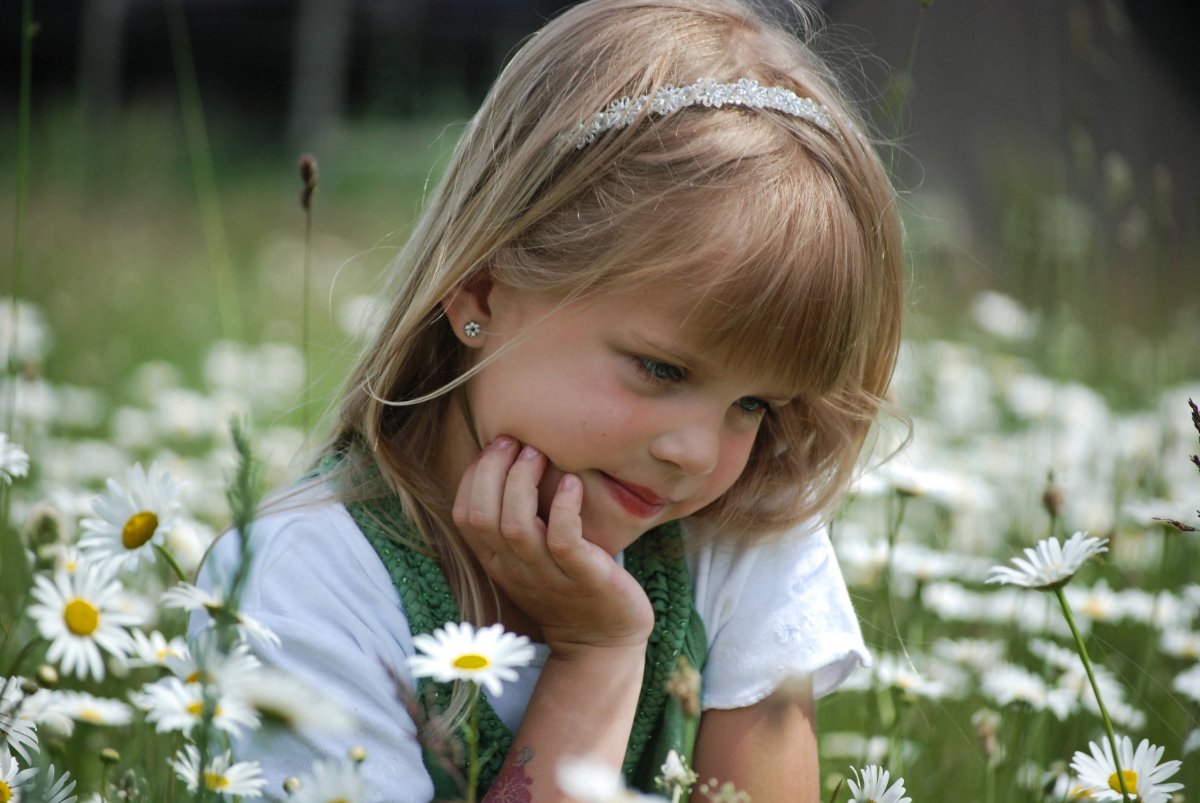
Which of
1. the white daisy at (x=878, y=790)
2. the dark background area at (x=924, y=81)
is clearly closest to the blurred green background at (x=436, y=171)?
the dark background area at (x=924, y=81)

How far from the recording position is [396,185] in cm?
600

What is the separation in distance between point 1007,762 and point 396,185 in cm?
509

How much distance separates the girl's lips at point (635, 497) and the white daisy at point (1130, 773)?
1.24 feet

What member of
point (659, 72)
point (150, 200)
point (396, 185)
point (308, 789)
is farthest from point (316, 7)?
point (308, 789)

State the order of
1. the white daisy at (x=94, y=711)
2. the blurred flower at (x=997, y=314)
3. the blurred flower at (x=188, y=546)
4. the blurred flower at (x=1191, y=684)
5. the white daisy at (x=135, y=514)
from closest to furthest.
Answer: the white daisy at (x=135, y=514)
the white daisy at (x=94, y=711)
the blurred flower at (x=1191, y=684)
the blurred flower at (x=188, y=546)
the blurred flower at (x=997, y=314)

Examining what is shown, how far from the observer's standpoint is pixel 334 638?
1.06 metres

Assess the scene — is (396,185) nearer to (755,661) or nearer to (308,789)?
(755,661)

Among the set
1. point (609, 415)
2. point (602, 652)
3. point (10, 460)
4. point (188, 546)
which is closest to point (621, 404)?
point (609, 415)

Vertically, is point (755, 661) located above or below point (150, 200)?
above

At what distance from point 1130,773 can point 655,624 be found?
45cm

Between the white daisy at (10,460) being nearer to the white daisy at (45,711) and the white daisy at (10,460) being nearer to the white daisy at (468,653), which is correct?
the white daisy at (45,711)

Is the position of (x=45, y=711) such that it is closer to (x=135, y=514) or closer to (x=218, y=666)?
(x=135, y=514)

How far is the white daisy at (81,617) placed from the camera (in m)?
0.93

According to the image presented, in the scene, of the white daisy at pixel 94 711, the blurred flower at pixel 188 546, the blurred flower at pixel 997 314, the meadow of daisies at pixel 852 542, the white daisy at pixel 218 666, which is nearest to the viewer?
the white daisy at pixel 218 666
